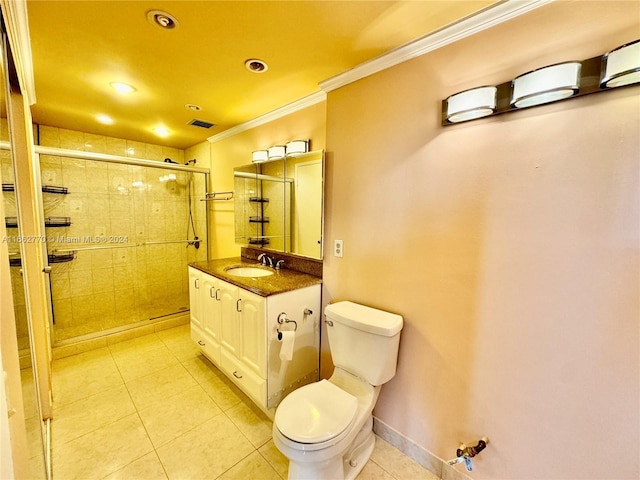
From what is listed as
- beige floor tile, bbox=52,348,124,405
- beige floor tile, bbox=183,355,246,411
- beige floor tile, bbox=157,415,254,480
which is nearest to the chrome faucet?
beige floor tile, bbox=183,355,246,411

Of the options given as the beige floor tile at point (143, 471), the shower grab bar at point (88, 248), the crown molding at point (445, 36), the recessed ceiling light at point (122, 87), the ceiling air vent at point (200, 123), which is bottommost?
the beige floor tile at point (143, 471)

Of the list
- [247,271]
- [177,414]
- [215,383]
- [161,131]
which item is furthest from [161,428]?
[161,131]

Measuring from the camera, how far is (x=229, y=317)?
79.0 inches

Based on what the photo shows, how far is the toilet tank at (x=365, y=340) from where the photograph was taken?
1.44 metres

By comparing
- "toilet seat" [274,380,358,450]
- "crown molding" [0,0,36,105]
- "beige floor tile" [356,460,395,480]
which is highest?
"crown molding" [0,0,36,105]

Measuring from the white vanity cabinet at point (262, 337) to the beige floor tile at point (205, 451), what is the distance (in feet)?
0.78

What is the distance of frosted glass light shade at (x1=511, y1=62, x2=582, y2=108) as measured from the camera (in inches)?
38.5

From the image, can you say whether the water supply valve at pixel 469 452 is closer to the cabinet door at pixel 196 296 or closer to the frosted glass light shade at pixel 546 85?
the frosted glass light shade at pixel 546 85

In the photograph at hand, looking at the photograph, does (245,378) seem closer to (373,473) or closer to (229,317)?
(229,317)

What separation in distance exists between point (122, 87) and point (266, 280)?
1.76 metres

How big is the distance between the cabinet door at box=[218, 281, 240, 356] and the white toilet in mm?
718

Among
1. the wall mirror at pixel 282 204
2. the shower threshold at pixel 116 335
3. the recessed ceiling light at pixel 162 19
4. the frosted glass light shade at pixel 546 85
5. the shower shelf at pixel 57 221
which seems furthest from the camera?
the shower shelf at pixel 57 221

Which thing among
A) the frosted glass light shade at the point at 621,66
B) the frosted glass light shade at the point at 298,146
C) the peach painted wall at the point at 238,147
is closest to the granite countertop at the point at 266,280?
the peach painted wall at the point at 238,147

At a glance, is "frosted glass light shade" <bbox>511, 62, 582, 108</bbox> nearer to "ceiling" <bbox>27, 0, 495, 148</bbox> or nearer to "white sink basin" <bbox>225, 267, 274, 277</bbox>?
"ceiling" <bbox>27, 0, 495, 148</bbox>
